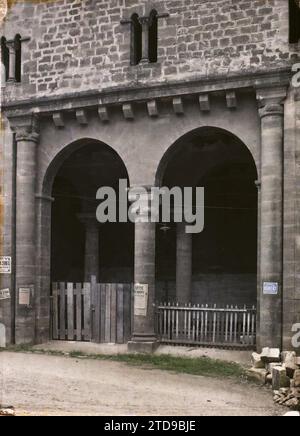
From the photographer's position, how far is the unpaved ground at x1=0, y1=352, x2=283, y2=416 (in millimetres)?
9688

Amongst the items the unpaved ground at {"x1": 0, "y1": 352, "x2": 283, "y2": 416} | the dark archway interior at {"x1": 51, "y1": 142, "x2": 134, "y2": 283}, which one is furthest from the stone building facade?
the dark archway interior at {"x1": 51, "y1": 142, "x2": 134, "y2": 283}

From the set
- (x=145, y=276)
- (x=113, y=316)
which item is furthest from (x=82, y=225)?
(x=145, y=276)

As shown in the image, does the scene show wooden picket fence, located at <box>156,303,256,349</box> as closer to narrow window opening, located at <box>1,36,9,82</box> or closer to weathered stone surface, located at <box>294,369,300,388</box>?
weathered stone surface, located at <box>294,369,300,388</box>

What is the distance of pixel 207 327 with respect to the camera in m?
15.3

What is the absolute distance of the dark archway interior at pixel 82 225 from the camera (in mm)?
20188

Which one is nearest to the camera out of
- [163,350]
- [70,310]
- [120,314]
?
[163,350]

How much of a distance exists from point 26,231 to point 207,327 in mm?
4899

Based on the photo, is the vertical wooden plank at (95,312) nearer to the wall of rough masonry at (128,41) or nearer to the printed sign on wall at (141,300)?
the printed sign on wall at (141,300)

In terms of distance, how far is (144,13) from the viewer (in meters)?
15.0

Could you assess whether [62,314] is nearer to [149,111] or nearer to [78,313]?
[78,313]

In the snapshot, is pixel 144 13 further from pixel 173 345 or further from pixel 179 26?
pixel 173 345

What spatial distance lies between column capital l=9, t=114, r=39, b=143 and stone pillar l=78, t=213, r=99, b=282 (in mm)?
4613
